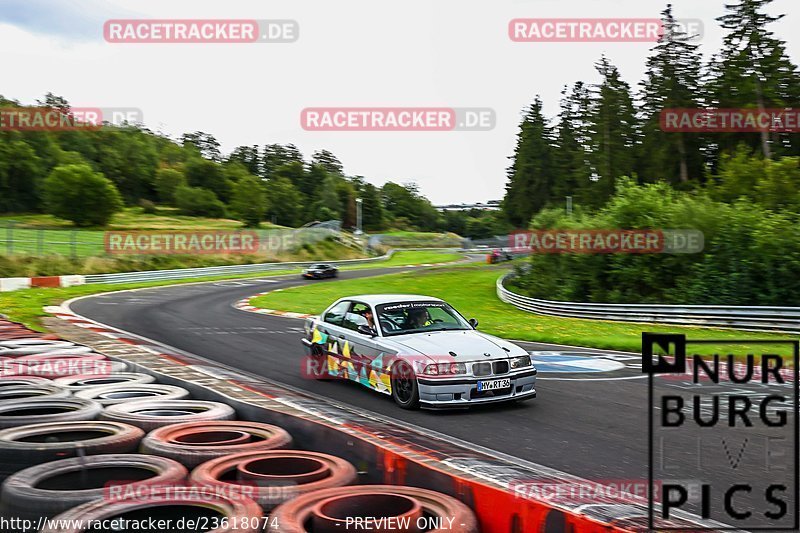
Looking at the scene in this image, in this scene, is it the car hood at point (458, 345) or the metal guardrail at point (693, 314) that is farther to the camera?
the metal guardrail at point (693, 314)

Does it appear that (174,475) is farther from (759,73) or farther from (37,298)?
(759,73)

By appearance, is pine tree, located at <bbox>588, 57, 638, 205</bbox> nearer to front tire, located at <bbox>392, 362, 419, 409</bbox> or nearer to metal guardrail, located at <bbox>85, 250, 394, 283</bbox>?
metal guardrail, located at <bbox>85, 250, 394, 283</bbox>

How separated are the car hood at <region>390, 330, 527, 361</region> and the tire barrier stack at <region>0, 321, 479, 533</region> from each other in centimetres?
271

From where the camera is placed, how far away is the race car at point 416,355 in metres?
8.51

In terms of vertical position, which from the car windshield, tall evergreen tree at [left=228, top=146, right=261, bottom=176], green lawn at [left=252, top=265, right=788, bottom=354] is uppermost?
tall evergreen tree at [left=228, top=146, right=261, bottom=176]

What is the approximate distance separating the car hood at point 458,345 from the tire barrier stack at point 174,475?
2712 mm

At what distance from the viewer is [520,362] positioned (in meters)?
8.86

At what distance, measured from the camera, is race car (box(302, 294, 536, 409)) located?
27.9 feet

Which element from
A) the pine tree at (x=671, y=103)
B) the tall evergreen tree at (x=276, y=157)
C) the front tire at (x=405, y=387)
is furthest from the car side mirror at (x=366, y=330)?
the tall evergreen tree at (x=276, y=157)

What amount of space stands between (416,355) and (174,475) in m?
4.26

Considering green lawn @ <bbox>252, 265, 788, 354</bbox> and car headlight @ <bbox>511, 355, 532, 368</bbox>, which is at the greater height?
car headlight @ <bbox>511, 355, 532, 368</bbox>

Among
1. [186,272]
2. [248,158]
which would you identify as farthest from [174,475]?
[248,158]

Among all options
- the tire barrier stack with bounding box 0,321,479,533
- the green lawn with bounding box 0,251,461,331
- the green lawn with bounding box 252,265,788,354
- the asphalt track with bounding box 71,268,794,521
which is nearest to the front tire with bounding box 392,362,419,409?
the asphalt track with bounding box 71,268,794,521

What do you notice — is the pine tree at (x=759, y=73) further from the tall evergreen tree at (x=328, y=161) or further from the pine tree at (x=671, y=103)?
the tall evergreen tree at (x=328, y=161)
